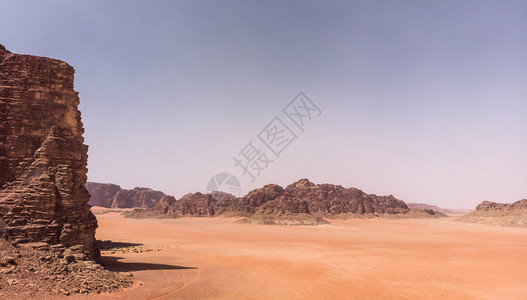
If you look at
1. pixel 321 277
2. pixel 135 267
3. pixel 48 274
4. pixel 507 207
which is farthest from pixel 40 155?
pixel 507 207

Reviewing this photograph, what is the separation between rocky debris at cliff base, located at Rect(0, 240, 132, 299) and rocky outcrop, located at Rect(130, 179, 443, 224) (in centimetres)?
4793

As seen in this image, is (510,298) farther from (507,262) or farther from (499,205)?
(499,205)

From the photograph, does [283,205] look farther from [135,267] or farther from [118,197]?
[118,197]

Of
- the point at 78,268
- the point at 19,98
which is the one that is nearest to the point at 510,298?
the point at 78,268

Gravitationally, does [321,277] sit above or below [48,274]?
below

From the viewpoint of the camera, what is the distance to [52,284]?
9352mm

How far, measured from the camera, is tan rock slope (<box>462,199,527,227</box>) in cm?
6444

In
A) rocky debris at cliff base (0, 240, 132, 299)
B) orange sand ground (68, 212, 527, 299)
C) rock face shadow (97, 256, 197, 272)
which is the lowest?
orange sand ground (68, 212, 527, 299)

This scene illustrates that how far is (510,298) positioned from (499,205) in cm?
9215

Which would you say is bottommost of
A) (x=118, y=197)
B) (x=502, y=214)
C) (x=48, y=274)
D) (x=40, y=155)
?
(x=48, y=274)

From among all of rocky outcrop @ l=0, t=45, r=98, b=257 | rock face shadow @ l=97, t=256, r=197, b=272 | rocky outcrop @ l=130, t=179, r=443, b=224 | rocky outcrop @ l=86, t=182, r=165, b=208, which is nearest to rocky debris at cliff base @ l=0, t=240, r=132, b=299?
rocky outcrop @ l=0, t=45, r=98, b=257

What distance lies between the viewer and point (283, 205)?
211 ft

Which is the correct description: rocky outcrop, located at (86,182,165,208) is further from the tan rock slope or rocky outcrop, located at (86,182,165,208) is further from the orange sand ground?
the tan rock slope

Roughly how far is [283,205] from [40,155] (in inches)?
2189
